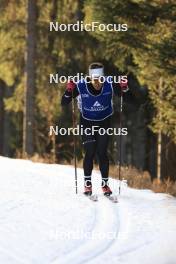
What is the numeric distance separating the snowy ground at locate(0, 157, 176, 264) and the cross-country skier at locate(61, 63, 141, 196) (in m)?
0.71

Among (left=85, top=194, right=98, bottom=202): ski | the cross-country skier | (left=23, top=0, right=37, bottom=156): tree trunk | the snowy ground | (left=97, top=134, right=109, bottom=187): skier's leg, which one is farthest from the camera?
(left=23, top=0, right=37, bottom=156): tree trunk

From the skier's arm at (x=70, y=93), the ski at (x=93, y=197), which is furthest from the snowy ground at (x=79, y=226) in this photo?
the skier's arm at (x=70, y=93)

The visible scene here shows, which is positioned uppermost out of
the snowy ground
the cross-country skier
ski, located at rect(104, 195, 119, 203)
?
the cross-country skier

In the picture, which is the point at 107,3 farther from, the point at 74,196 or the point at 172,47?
the point at 74,196

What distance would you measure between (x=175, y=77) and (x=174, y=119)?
900 mm

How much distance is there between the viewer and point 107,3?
11.9 m

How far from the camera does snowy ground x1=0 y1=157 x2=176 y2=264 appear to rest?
19.9ft

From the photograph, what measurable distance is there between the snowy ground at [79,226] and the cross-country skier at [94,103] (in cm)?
71

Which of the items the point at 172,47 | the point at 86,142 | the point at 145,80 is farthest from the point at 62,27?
the point at 86,142

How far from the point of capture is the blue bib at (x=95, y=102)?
28.3ft

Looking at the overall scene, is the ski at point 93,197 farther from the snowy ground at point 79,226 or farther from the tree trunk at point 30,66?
the tree trunk at point 30,66

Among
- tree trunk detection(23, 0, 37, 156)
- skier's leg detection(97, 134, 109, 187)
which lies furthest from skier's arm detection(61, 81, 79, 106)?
tree trunk detection(23, 0, 37, 156)

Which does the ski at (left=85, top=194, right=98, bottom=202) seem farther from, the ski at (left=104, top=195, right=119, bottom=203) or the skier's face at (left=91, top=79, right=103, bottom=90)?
the skier's face at (left=91, top=79, right=103, bottom=90)

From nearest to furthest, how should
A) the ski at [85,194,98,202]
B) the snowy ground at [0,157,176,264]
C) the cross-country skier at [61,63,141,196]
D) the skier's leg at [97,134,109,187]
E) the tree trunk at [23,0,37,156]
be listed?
the snowy ground at [0,157,176,264], the ski at [85,194,98,202], the cross-country skier at [61,63,141,196], the skier's leg at [97,134,109,187], the tree trunk at [23,0,37,156]
